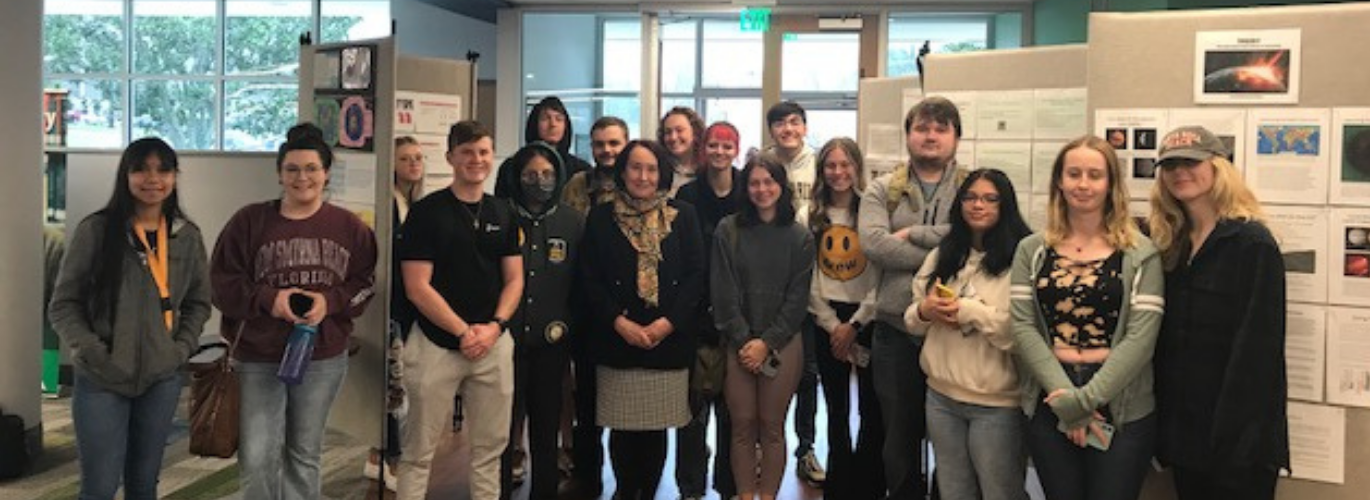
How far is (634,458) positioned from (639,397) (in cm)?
30

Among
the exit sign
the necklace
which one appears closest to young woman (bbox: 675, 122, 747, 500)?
the necklace

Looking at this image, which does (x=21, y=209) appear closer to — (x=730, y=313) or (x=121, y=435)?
(x=121, y=435)

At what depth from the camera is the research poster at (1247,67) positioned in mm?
2850

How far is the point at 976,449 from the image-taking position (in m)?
2.90

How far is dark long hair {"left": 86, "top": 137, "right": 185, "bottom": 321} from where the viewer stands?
2.83 m

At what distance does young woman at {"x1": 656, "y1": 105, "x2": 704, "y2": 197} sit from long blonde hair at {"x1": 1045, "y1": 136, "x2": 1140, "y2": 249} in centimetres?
170

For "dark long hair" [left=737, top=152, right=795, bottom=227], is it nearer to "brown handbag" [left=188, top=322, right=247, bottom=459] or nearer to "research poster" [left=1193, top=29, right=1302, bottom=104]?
"research poster" [left=1193, top=29, right=1302, bottom=104]

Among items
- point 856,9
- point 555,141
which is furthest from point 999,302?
point 856,9

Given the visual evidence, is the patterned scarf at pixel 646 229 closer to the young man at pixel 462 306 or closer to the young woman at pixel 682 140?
the young man at pixel 462 306

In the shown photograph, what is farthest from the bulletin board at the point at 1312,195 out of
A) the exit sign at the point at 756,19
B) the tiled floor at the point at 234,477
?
the exit sign at the point at 756,19

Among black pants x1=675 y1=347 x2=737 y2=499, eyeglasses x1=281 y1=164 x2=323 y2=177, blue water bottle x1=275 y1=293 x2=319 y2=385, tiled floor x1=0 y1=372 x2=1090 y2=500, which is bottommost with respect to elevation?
tiled floor x1=0 y1=372 x2=1090 y2=500

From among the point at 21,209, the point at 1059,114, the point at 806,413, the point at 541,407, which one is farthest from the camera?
the point at 806,413

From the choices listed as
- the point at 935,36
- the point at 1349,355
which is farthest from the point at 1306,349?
the point at 935,36

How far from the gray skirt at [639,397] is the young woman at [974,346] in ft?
2.95
